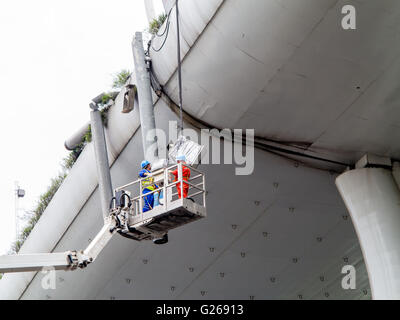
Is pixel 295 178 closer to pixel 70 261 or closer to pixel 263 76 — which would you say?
pixel 263 76

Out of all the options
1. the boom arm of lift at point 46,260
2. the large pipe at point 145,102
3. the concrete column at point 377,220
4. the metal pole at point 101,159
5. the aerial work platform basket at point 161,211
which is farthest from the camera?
the metal pole at point 101,159

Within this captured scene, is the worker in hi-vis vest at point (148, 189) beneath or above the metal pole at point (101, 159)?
beneath

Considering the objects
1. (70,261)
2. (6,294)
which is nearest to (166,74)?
(70,261)

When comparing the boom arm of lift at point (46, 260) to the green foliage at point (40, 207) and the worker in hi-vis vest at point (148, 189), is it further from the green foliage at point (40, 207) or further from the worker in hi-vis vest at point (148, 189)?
the green foliage at point (40, 207)

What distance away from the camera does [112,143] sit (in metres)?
19.2

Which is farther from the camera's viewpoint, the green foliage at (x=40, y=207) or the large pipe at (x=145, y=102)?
the green foliage at (x=40, y=207)

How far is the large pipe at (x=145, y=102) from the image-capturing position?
53.1 feet

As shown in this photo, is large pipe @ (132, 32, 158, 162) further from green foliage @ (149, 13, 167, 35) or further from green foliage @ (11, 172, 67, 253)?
green foliage @ (11, 172, 67, 253)

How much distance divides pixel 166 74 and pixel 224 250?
18.8 ft

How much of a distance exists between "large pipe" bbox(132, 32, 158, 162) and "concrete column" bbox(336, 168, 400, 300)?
14.6ft

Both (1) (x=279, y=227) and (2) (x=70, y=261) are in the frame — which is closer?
(2) (x=70, y=261)

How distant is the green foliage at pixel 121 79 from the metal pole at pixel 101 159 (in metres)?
0.84

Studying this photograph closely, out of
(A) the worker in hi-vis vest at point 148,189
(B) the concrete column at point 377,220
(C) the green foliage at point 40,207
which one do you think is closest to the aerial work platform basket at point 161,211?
(A) the worker in hi-vis vest at point 148,189
